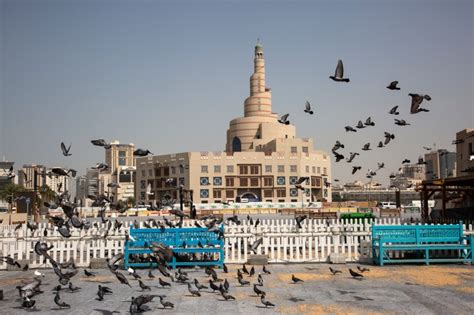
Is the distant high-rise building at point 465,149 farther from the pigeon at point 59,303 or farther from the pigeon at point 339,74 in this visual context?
the pigeon at point 59,303

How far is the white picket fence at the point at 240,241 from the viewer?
16.5 meters

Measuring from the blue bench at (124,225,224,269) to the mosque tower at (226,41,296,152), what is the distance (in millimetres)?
112387

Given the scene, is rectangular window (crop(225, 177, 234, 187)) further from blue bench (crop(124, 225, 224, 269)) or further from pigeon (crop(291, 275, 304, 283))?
pigeon (crop(291, 275, 304, 283))

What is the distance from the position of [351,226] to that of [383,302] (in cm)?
772

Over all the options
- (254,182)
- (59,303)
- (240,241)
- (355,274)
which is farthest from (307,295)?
(254,182)

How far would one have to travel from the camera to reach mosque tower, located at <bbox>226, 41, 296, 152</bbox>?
130m

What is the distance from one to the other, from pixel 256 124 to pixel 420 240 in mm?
117746

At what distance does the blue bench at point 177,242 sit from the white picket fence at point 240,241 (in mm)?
1033

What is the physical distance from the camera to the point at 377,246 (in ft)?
52.4

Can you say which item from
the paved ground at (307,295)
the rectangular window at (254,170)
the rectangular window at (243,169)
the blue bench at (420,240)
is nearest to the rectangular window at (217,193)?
the rectangular window at (243,169)

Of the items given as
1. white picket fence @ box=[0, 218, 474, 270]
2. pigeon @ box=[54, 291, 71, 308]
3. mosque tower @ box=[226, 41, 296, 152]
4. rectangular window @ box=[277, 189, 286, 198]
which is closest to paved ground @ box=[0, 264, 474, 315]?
pigeon @ box=[54, 291, 71, 308]

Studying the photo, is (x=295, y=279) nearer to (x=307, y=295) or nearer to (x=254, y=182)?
(x=307, y=295)

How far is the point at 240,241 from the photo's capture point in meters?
16.8

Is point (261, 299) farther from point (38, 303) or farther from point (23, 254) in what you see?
point (23, 254)
